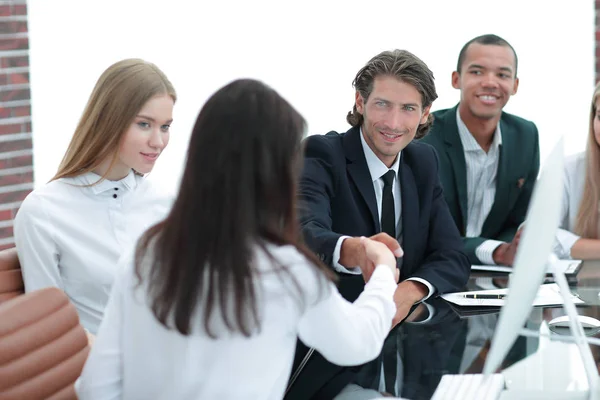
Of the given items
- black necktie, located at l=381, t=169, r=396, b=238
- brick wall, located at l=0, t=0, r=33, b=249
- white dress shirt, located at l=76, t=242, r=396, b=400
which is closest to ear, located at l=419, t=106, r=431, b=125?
black necktie, located at l=381, t=169, r=396, b=238

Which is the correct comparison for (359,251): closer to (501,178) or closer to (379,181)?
(379,181)

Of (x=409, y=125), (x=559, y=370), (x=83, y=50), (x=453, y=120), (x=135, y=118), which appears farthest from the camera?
(x=83, y=50)

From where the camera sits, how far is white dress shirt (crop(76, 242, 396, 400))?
4.09ft

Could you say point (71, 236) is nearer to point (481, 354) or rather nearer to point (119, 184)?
point (119, 184)

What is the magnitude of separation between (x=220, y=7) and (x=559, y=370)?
3.32 meters

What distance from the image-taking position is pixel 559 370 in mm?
1651

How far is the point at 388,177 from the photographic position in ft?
7.91

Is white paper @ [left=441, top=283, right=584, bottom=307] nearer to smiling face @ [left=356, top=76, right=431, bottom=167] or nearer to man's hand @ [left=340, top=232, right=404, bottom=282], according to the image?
man's hand @ [left=340, top=232, right=404, bottom=282]

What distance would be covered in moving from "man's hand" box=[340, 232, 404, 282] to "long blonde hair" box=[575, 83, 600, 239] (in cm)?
110

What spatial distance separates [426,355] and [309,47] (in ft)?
9.98

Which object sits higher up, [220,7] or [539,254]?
[220,7]

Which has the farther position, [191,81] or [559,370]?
[191,81]

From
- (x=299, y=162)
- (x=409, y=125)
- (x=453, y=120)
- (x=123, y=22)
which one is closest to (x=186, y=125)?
(x=123, y=22)

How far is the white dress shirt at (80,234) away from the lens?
6.64 ft
